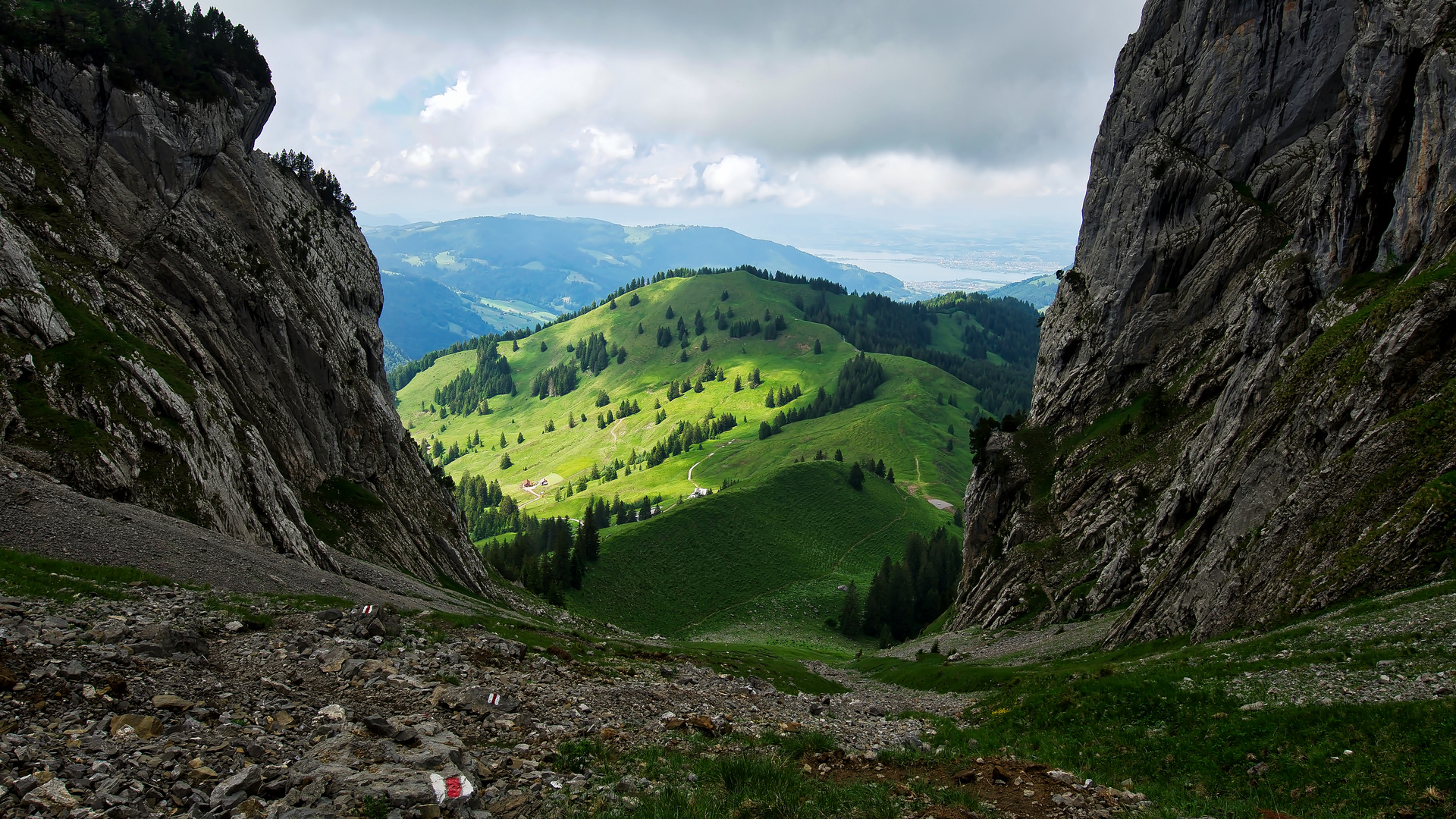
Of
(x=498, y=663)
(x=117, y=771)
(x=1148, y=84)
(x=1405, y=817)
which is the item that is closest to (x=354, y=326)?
(x=498, y=663)

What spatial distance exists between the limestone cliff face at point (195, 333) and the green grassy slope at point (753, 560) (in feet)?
157

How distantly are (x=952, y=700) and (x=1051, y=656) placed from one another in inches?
502

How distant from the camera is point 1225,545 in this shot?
126 ft

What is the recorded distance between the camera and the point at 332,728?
15.3m

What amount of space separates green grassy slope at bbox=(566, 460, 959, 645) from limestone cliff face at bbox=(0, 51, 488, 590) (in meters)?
47.8

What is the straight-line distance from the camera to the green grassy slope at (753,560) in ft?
401

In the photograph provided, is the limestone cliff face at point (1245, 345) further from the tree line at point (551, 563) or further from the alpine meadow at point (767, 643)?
the tree line at point (551, 563)

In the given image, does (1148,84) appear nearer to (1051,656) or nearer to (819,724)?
(1051,656)

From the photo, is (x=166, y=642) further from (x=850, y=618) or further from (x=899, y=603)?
(x=899, y=603)

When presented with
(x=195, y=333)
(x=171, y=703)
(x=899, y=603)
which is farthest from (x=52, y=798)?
(x=899, y=603)

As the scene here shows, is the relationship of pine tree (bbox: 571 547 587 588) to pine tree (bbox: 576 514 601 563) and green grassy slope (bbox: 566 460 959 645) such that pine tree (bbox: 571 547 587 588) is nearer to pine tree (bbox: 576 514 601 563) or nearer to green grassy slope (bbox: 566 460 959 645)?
pine tree (bbox: 576 514 601 563)

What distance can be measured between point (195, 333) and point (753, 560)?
372 ft

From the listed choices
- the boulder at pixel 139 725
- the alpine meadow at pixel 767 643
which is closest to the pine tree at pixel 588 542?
the alpine meadow at pixel 767 643

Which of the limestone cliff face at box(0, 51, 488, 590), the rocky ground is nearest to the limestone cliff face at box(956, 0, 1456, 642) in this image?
the rocky ground
